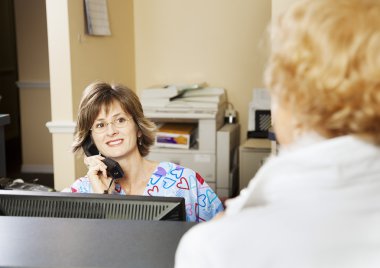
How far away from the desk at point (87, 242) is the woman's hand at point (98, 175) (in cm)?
81

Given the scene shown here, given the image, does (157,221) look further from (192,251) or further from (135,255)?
(192,251)

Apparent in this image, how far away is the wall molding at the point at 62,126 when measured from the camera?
3.59m

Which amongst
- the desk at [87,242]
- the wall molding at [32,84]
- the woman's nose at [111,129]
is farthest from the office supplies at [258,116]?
the desk at [87,242]

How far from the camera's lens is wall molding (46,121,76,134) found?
3.59 metres

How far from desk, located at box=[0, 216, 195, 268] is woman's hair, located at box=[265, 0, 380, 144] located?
A: 0.39 metres

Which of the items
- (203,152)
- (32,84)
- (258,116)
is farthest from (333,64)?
(32,84)

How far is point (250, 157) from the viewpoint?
4.01 meters

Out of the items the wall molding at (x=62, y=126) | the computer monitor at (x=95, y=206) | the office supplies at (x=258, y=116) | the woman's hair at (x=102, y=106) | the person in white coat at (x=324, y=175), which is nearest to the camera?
the person in white coat at (x=324, y=175)

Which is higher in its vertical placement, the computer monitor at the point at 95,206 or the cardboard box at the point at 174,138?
the computer monitor at the point at 95,206

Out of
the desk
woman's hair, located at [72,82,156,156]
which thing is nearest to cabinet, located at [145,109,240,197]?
woman's hair, located at [72,82,156,156]

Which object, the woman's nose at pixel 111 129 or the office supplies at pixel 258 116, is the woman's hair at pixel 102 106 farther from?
the office supplies at pixel 258 116

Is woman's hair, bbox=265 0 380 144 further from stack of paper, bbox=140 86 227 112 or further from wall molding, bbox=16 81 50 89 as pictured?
wall molding, bbox=16 81 50 89

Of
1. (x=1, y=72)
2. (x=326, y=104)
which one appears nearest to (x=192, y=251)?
(x=326, y=104)

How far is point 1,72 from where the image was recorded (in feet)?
22.3
